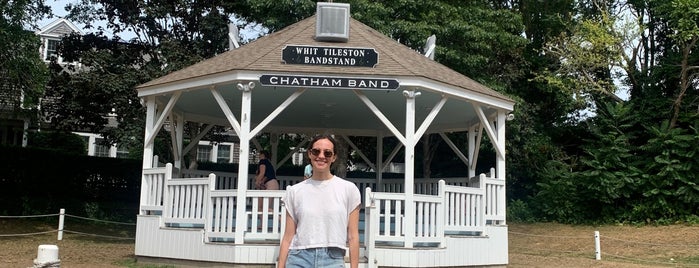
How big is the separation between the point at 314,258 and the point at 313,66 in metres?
6.63

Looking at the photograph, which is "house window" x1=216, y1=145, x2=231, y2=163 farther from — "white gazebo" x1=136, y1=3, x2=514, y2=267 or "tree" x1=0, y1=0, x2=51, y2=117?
"white gazebo" x1=136, y1=3, x2=514, y2=267

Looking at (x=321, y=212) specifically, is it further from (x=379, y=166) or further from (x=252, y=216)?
(x=379, y=166)

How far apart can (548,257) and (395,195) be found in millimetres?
7264

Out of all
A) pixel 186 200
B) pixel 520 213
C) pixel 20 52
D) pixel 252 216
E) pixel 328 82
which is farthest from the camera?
pixel 520 213

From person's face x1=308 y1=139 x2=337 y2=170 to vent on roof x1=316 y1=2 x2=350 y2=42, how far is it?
25.2 ft

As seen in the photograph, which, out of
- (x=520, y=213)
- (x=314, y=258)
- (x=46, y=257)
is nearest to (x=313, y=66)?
(x=46, y=257)

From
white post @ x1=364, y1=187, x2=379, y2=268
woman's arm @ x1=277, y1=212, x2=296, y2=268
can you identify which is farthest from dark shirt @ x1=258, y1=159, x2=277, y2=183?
woman's arm @ x1=277, y1=212, x2=296, y2=268

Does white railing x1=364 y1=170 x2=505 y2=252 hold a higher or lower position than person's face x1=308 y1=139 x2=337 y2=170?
lower

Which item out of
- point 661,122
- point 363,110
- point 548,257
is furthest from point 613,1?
point 363,110

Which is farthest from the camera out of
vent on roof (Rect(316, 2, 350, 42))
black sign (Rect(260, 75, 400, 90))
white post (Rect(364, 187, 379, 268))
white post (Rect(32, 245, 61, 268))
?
vent on roof (Rect(316, 2, 350, 42))

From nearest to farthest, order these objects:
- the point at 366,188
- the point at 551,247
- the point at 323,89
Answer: the point at 366,188 → the point at 323,89 → the point at 551,247

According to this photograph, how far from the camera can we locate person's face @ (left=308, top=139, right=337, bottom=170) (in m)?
4.38

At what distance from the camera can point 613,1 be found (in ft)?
89.7

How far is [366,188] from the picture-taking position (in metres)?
10.9
